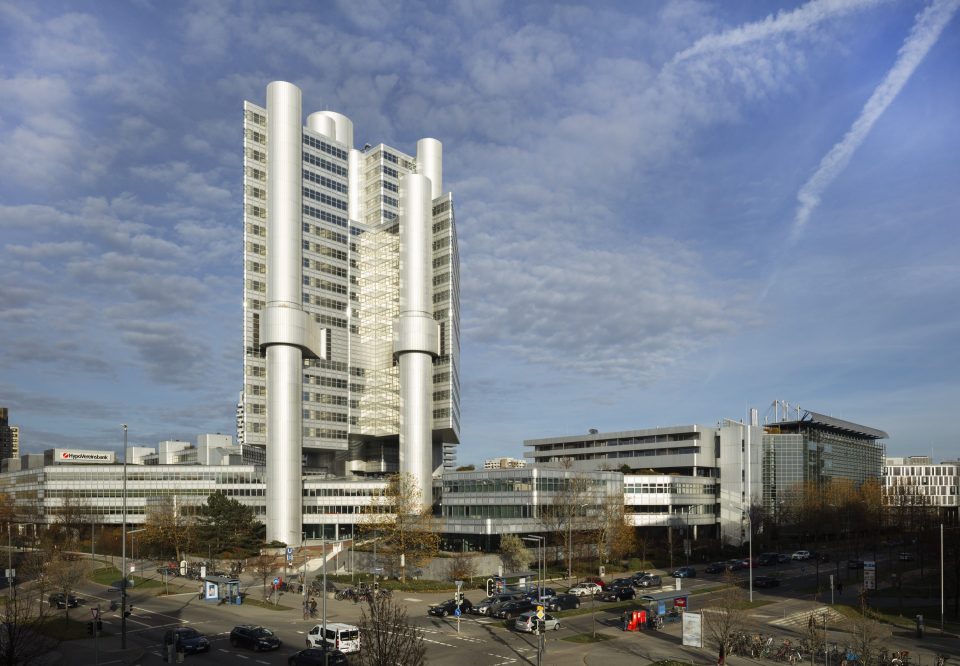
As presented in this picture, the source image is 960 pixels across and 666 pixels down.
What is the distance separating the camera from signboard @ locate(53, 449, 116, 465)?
495 feet

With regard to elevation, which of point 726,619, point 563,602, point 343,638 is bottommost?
point 563,602

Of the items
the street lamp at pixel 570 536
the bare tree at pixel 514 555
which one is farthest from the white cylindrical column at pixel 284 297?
the street lamp at pixel 570 536

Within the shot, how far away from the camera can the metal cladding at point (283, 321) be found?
422 feet

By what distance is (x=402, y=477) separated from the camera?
119188mm

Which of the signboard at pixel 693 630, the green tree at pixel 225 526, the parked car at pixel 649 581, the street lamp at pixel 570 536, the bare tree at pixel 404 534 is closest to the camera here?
the signboard at pixel 693 630

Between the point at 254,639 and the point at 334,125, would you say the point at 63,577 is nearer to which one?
the point at 254,639

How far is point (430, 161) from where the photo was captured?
164 metres

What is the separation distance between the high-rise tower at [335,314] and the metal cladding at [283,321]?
189mm

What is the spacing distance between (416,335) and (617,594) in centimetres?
7049

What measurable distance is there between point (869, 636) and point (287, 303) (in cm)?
10461

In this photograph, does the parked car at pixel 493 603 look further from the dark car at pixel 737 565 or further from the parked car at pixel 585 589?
the dark car at pixel 737 565

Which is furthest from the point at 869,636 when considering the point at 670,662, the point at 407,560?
the point at 407,560

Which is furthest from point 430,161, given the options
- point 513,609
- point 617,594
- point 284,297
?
point 513,609

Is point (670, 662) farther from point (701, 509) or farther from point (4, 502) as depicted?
point (4, 502)
